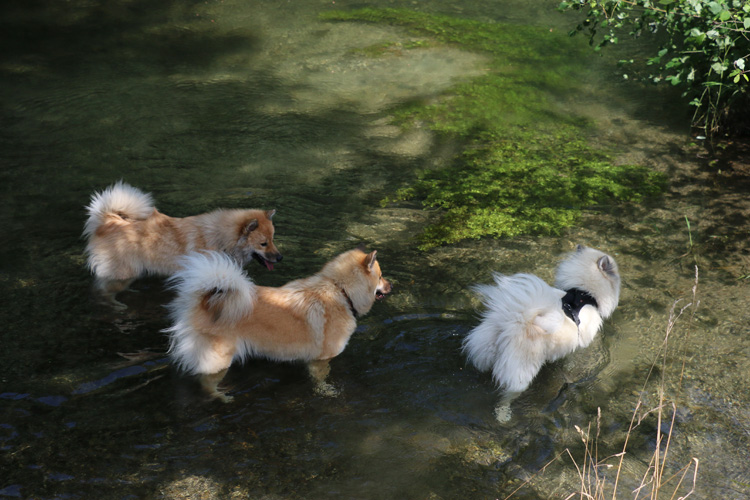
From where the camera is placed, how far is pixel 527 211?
637 centimetres

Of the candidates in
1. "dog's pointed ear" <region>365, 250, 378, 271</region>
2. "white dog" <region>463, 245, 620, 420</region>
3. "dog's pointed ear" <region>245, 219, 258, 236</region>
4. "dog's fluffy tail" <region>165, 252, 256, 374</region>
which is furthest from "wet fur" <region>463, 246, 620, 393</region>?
"dog's pointed ear" <region>245, 219, 258, 236</region>

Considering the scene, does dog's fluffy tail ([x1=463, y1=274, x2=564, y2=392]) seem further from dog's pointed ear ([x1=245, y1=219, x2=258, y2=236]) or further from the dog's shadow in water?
dog's pointed ear ([x1=245, y1=219, x2=258, y2=236])

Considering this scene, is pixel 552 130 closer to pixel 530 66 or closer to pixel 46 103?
pixel 530 66

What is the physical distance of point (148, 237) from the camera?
16.6 ft

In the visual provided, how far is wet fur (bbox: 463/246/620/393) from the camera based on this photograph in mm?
4004

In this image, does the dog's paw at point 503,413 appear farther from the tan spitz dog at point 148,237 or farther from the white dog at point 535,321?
the tan spitz dog at point 148,237

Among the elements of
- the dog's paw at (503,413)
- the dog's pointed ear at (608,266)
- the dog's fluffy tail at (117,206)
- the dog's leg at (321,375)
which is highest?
the dog's pointed ear at (608,266)

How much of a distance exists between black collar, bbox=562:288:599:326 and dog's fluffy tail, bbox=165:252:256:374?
2.05 m

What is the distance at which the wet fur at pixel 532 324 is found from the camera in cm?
400

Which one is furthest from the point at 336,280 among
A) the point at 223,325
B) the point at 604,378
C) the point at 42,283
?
the point at 42,283

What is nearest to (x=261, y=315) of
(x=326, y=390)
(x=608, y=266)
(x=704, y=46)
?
(x=326, y=390)

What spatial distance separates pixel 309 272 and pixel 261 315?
1171mm

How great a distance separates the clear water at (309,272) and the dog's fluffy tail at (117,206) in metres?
0.45

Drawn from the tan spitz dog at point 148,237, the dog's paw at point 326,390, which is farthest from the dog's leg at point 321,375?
the tan spitz dog at point 148,237
